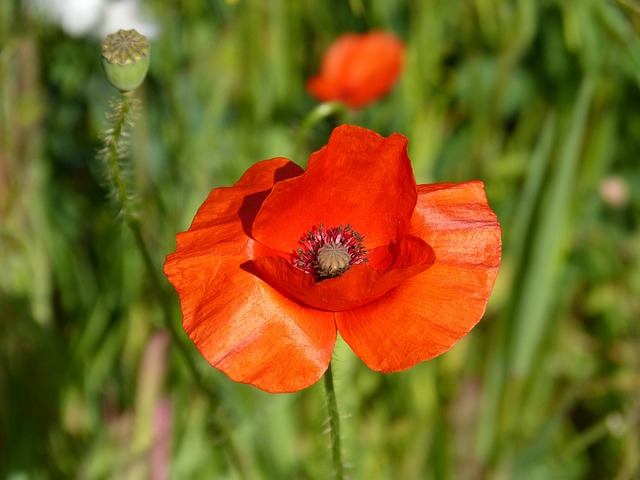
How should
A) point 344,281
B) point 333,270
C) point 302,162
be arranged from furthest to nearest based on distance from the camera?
1. point 302,162
2. point 333,270
3. point 344,281

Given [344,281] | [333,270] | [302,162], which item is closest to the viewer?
[344,281]

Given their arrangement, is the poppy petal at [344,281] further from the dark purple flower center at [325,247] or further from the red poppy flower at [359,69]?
the red poppy flower at [359,69]

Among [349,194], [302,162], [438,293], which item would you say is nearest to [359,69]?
[302,162]

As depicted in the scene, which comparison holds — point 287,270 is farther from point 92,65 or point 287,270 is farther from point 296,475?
point 92,65

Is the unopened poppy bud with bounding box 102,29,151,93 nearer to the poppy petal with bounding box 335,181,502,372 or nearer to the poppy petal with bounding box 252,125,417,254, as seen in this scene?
the poppy petal with bounding box 252,125,417,254

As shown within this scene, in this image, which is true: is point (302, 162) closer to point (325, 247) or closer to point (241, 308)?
point (325, 247)

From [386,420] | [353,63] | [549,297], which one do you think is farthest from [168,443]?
[353,63]

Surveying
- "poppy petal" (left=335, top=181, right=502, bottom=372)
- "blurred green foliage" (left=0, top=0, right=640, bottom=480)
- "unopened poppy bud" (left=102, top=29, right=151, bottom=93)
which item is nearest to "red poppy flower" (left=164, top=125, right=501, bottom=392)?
"poppy petal" (left=335, top=181, right=502, bottom=372)
